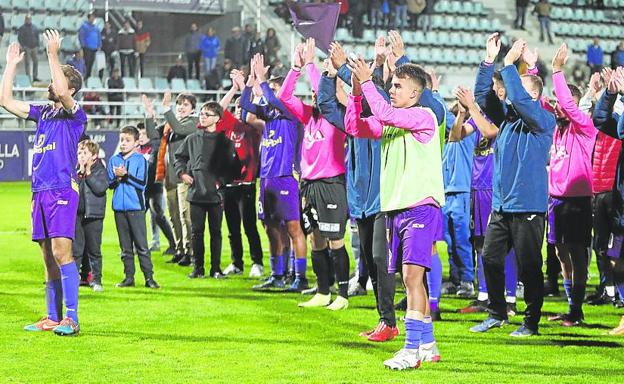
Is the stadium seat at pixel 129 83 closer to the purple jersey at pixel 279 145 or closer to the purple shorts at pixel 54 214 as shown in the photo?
the purple jersey at pixel 279 145

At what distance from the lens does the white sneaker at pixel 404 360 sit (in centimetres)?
736

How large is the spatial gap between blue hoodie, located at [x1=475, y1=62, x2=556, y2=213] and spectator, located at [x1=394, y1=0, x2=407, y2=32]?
25.1 m

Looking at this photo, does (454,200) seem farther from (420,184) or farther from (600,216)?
(420,184)

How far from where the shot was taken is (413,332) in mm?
7422

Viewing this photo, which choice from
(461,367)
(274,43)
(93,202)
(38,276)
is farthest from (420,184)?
(274,43)

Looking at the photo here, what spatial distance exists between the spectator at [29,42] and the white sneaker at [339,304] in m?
18.6

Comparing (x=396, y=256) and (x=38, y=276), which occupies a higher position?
(x=396, y=256)

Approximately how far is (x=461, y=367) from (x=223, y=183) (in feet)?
19.3

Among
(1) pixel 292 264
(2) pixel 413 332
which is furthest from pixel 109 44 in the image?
(2) pixel 413 332

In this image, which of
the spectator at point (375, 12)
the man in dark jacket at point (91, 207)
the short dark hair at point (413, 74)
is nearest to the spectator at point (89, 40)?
the spectator at point (375, 12)

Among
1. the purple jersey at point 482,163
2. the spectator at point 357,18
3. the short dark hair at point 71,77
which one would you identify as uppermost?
the spectator at point 357,18

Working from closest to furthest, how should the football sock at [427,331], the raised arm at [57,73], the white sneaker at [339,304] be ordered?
the football sock at [427,331], the raised arm at [57,73], the white sneaker at [339,304]

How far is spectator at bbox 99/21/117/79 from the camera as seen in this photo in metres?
27.7

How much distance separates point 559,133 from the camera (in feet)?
31.7
